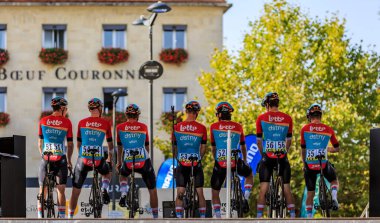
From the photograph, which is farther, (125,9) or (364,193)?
(125,9)

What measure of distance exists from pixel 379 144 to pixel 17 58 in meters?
40.1

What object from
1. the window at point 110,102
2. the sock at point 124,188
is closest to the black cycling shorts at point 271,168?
the sock at point 124,188

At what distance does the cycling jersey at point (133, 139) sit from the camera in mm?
22906

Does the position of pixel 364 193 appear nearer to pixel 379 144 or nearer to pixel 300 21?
pixel 300 21

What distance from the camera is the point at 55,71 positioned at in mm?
60781

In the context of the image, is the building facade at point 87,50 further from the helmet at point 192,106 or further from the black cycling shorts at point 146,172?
the helmet at point 192,106

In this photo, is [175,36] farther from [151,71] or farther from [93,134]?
[93,134]

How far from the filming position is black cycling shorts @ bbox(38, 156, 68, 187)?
22766mm

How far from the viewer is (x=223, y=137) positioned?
22.9 metres

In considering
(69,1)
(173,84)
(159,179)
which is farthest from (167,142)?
(159,179)

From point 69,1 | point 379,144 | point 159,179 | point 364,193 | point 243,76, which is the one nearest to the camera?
point 379,144

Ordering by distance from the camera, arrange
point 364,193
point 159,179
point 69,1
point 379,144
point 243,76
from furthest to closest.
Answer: point 69,1, point 243,76, point 364,193, point 159,179, point 379,144

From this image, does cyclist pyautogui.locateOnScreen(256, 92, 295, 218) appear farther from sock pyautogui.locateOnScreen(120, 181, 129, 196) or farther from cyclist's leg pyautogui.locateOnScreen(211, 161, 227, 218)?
sock pyautogui.locateOnScreen(120, 181, 129, 196)

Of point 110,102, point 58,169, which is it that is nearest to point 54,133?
point 58,169
